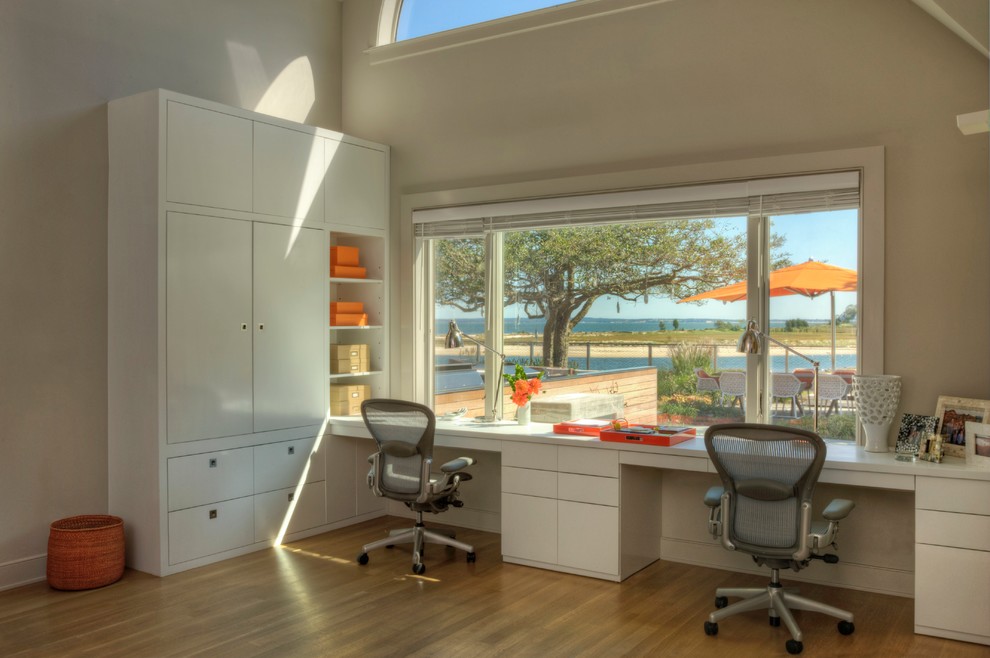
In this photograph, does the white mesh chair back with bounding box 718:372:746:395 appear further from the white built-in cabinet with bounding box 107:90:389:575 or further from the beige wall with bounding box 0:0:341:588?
the beige wall with bounding box 0:0:341:588

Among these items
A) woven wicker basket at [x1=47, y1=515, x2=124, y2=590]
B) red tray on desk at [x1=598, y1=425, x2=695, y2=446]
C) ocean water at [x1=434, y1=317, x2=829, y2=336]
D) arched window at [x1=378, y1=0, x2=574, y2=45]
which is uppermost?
arched window at [x1=378, y1=0, x2=574, y2=45]

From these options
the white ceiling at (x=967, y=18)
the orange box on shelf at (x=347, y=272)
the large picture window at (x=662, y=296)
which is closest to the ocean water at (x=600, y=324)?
the large picture window at (x=662, y=296)

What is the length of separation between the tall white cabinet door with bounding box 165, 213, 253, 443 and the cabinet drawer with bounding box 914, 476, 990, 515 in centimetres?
351

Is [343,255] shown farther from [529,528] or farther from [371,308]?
[529,528]

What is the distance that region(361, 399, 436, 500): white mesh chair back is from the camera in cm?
446

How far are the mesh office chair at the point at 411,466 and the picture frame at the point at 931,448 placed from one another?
7.40 feet

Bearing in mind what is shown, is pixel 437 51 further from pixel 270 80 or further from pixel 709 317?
pixel 709 317

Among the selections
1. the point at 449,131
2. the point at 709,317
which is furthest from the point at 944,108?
the point at 449,131

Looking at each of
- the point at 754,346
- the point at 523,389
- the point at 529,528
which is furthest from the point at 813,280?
the point at 529,528

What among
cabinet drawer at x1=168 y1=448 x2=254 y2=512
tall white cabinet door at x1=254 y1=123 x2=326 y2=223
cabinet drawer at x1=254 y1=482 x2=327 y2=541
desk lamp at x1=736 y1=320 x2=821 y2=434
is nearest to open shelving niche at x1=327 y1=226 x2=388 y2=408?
tall white cabinet door at x1=254 y1=123 x2=326 y2=223

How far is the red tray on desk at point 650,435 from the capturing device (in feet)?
14.0

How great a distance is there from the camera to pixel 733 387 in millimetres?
4613

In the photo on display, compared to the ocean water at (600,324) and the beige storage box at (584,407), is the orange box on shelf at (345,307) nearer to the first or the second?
the ocean water at (600,324)

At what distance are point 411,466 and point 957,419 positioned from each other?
2.69 metres
